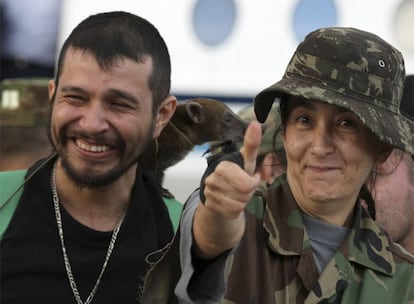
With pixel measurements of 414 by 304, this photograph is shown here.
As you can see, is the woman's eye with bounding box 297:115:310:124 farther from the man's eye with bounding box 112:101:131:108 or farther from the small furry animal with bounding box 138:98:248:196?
the small furry animal with bounding box 138:98:248:196

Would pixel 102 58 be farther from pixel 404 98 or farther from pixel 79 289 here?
pixel 404 98

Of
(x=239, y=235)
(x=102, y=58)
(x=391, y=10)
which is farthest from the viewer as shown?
(x=391, y=10)

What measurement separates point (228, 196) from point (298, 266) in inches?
18.1

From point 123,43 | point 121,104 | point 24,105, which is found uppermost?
point 123,43

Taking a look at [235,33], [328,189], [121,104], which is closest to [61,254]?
[121,104]

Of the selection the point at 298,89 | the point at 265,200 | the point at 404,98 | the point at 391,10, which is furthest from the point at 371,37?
the point at 391,10

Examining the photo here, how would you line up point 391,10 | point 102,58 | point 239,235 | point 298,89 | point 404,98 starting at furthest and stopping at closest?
point 391,10 < point 404,98 < point 102,58 < point 298,89 < point 239,235

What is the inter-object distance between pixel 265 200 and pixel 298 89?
294mm

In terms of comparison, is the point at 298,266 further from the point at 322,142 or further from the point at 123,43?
the point at 123,43

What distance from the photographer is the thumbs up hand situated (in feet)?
5.55

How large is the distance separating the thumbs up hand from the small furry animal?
1473 millimetres

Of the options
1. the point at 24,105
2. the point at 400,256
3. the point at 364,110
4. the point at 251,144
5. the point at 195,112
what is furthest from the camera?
the point at 24,105

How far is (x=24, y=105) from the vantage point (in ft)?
12.4

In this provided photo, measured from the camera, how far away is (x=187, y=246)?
6.15ft
